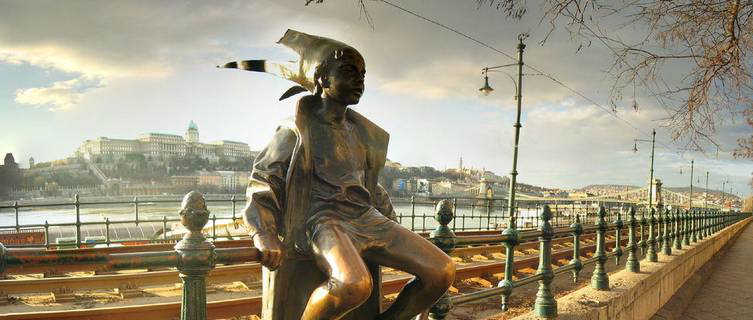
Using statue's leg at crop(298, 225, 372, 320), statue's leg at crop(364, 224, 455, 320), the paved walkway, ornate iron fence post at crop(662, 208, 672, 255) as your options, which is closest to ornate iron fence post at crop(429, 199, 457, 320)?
statue's leg at crop(364, 224, 455, 320)

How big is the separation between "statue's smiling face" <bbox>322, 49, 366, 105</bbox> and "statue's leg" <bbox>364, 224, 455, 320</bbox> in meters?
0.66

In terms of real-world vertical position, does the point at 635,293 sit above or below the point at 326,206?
below

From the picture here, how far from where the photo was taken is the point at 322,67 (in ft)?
7.86

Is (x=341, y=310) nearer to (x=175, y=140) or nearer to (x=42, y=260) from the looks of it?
(x=42, y=260)

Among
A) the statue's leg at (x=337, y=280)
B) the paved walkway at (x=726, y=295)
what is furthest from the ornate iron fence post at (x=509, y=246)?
the paved walkway at (x=726, y=295)

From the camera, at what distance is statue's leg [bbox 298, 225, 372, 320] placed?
82.0 inches

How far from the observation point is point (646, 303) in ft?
20.7

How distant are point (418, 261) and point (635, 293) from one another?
14.8 ft

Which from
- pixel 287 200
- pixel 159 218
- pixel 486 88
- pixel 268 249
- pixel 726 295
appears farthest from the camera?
pixel 486 88

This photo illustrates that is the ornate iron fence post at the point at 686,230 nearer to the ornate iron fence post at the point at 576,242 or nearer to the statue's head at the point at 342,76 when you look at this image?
the ornate iron fence post at the point at 576,242

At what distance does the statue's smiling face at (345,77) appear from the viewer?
237cm

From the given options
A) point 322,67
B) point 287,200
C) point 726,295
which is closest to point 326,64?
point 322,67

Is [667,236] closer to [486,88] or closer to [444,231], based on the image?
[486,88]

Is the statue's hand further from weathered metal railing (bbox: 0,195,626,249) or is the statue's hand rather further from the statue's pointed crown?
the statue's pointed crown
